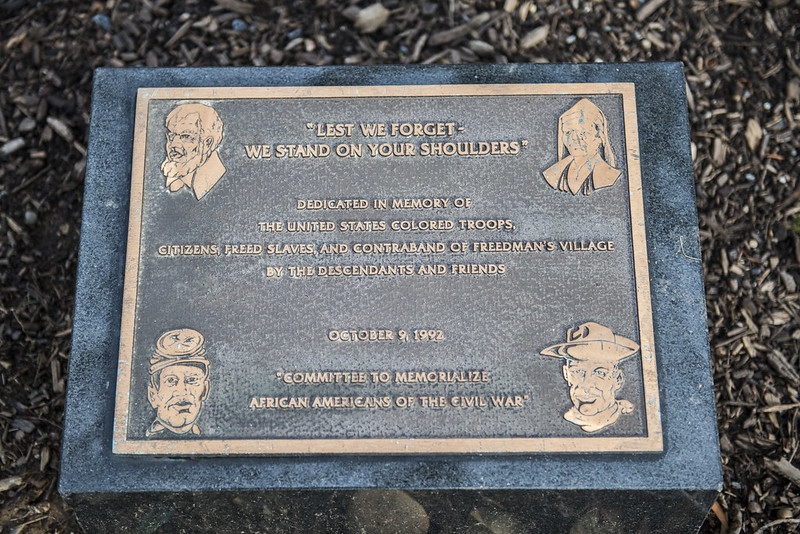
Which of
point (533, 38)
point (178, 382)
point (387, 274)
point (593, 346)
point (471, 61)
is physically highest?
point (533, 38)

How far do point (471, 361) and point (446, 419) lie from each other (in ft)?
0.84

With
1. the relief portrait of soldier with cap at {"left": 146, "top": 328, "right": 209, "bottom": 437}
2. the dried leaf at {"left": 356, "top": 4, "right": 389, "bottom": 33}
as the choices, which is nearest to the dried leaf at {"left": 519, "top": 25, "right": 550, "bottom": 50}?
the dried leaf at {"left": 356, "top": 4, "right": 389, "bottom": 33}

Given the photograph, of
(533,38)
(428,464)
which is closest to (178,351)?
(428,464)

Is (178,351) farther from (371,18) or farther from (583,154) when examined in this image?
(371,18)

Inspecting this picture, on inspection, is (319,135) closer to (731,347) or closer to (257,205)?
(257,205)

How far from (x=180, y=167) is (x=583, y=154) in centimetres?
178

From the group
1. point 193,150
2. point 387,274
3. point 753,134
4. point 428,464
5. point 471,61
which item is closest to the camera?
point 428,464

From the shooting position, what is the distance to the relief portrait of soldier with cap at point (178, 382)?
8.48 ft

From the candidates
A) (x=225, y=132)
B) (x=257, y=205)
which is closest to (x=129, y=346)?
(x=257, y=205)

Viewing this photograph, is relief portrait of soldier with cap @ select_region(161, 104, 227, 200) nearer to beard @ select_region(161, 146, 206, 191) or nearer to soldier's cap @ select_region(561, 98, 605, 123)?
beard @ select_region(161, 146, 206, 191)

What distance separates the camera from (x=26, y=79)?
151 inches

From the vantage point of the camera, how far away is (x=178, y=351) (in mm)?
2641

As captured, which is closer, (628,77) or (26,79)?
(628,77)

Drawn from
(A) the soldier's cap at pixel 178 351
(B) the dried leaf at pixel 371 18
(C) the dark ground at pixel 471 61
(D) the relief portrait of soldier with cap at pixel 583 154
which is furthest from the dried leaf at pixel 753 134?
(A) the soldier's cap at pixel 178 351
